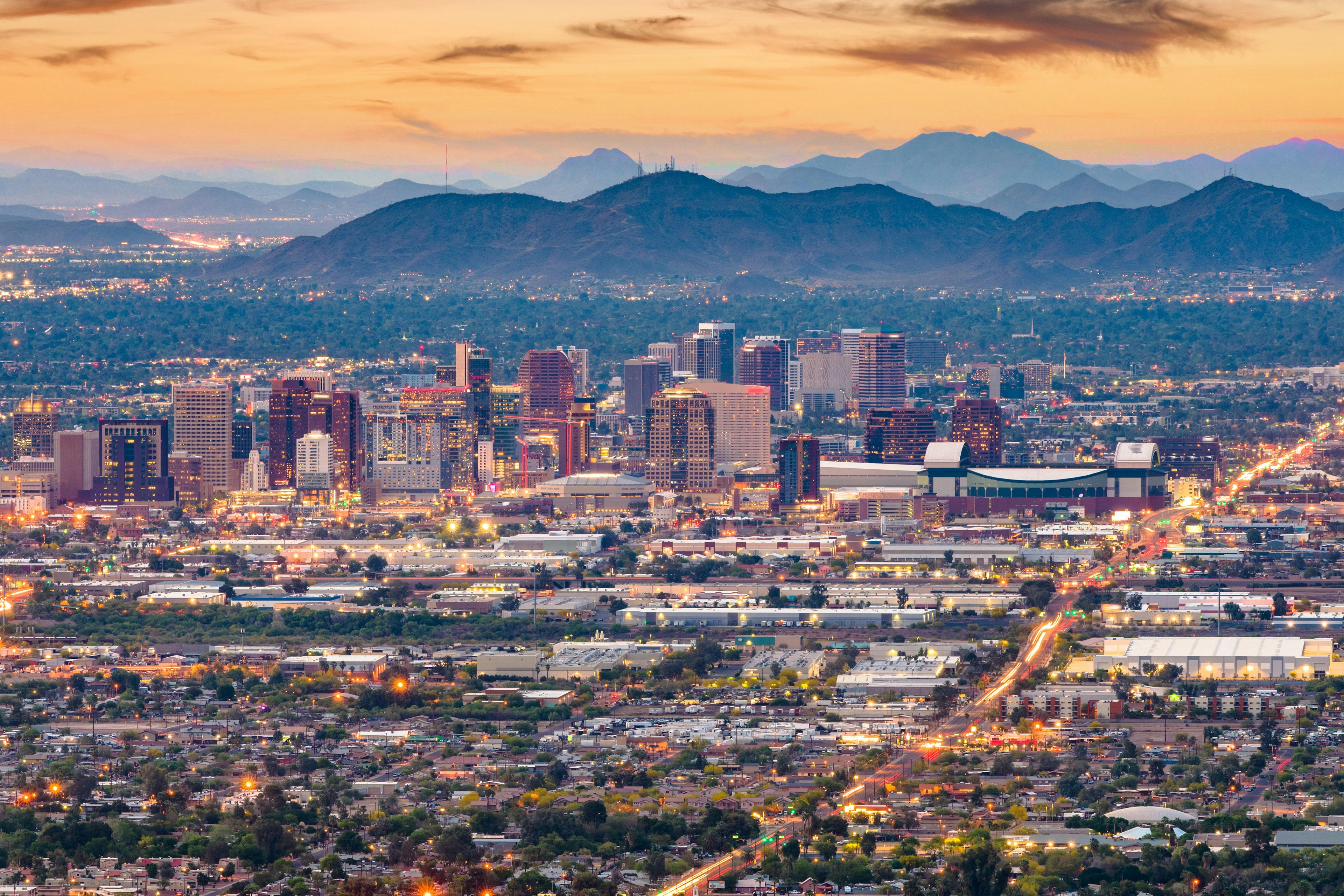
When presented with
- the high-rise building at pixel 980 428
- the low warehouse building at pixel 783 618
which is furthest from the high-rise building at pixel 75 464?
the low warehouse building at pixel 783 618

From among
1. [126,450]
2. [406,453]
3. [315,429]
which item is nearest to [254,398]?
[406,453]

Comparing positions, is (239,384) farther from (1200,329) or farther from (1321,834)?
(1321,834)

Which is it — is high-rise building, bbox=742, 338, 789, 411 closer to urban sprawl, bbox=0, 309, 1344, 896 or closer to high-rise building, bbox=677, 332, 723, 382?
high-rise building, bbox=677, 332, 723, 382

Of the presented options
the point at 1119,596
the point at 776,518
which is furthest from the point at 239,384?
the point at 1119,596

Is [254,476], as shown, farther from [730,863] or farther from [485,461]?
[730,863]

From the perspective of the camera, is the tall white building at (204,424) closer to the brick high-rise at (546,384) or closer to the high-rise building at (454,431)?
the high-rise building at (454,431)

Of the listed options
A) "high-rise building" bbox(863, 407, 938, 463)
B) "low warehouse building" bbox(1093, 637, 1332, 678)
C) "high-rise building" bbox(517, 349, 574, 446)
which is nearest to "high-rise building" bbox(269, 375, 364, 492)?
"high-rise building" bbox(517, 349, 574, 446)
